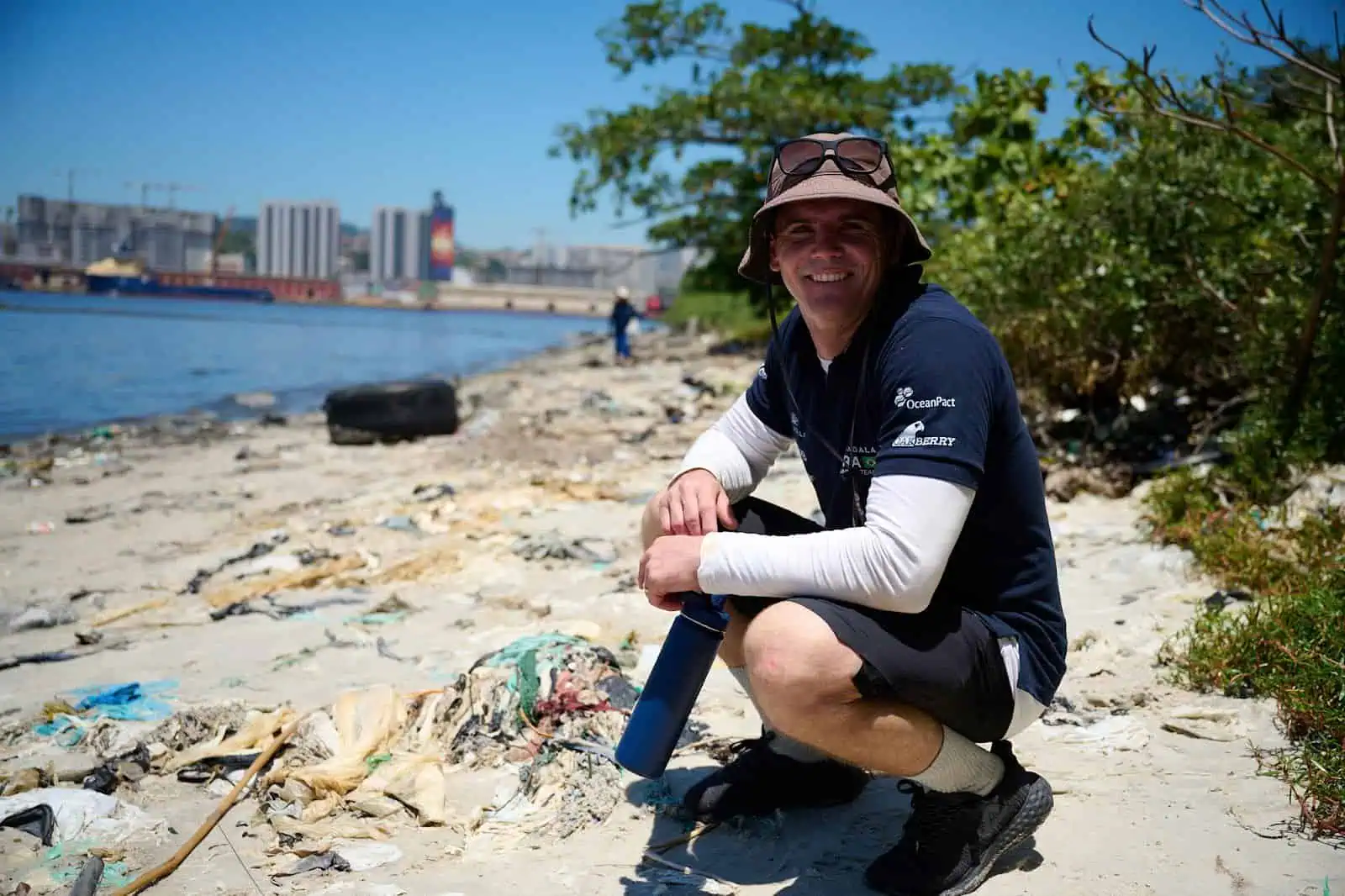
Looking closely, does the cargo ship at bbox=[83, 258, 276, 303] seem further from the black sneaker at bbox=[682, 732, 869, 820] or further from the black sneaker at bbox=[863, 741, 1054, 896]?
the black sneaker at bbox=[863, 741, 1054, 896]

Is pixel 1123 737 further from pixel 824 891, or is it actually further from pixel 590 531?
pixel 590 531

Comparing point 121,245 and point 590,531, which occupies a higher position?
point 121,245

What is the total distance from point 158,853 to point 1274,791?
2.68 metres

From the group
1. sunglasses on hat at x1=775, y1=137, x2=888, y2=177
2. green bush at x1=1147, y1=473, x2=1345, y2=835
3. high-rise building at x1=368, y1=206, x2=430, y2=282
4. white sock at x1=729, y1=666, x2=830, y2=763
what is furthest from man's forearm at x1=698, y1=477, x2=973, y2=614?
high-rise building at x1=368, y1=206, x2=430, y2=282

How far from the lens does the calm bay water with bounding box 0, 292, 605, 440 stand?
50.7ft

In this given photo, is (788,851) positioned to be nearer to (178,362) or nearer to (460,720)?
(460,720)

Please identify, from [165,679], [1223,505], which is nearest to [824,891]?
[165,679]

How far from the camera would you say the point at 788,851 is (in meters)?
2.40

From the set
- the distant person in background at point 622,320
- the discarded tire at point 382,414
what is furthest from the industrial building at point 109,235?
the discarded tire at point 382,414

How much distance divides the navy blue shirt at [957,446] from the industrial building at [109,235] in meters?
67.5

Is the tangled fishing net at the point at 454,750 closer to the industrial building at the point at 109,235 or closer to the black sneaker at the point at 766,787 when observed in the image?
the black sneaker at the point at 766,787

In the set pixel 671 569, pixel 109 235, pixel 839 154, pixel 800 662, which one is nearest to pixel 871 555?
pixel 800 662

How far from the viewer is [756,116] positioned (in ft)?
52.5

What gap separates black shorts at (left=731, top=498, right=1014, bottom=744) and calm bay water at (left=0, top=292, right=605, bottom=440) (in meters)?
13.0
